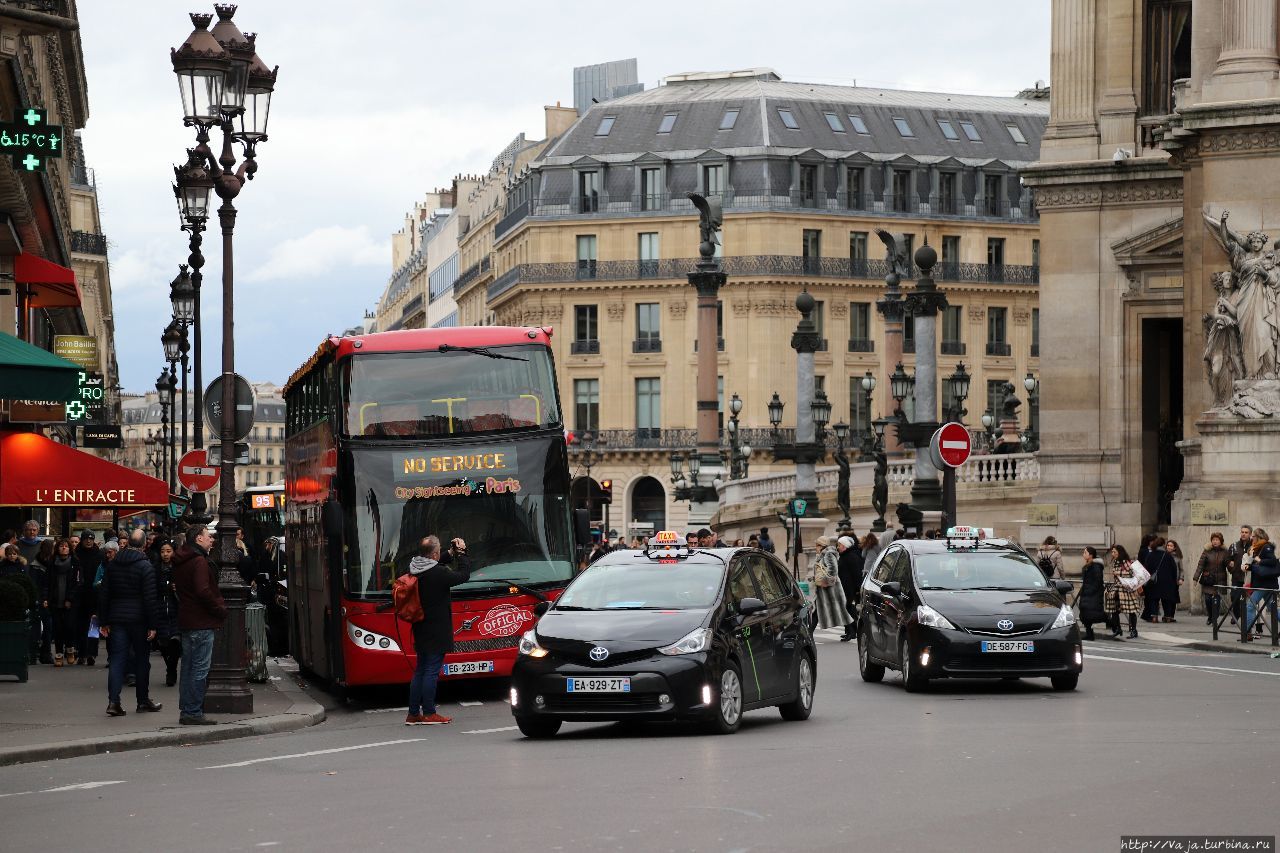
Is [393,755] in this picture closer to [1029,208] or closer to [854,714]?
[854,714]

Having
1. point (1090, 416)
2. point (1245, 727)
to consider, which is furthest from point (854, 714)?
point (1090, 416)

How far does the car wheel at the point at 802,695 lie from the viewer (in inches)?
748

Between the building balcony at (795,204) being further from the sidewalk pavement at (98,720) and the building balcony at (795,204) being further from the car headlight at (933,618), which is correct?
the car headlight at (933,618)

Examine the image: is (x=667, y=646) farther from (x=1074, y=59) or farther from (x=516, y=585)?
(x=1074, y=59)

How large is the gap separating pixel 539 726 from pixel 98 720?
4.76m

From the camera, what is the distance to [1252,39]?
37.0 metres

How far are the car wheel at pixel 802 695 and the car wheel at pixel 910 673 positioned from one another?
2638 millimetres

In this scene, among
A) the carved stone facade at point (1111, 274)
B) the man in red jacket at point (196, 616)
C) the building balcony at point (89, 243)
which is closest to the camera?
the man in red jacket at point (196, 616)

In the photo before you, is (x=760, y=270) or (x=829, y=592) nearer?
(x=829, y=592)

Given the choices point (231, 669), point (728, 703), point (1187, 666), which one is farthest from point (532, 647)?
point (1187, 666)

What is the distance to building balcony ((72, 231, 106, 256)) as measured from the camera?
77.6 metres

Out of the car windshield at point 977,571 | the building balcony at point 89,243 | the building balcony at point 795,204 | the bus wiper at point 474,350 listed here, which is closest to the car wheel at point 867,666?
the car windshield at point 977,571

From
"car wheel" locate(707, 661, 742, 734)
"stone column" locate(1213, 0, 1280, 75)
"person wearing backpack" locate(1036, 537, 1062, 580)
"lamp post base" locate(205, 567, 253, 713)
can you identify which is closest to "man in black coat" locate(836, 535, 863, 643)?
"person wearing backpack" locate(1036, 537, 1062, 580)

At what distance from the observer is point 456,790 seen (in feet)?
45.2
